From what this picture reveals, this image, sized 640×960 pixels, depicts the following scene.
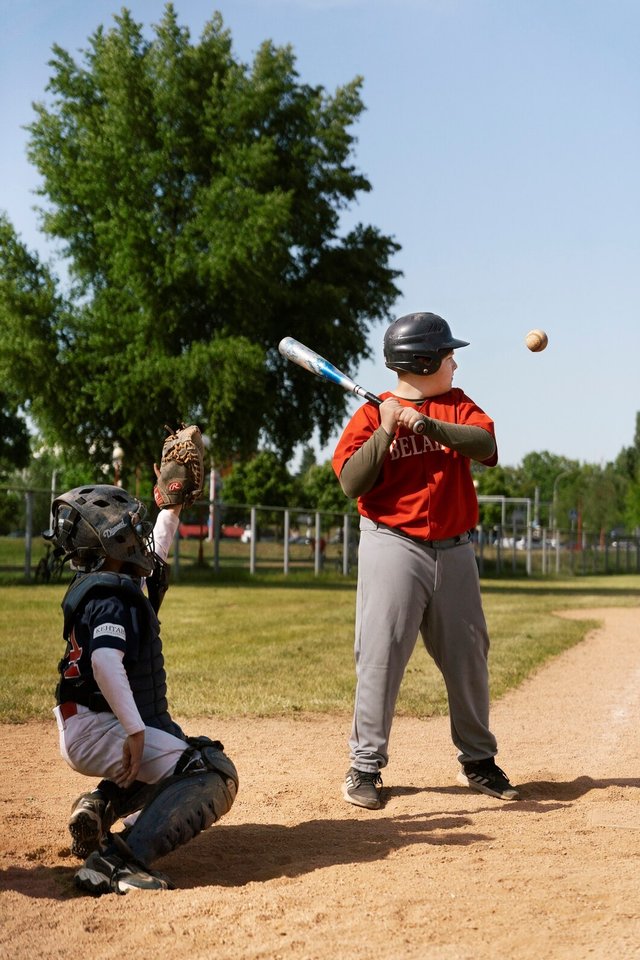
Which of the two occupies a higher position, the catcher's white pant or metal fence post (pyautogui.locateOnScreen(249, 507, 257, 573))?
metal fence post (pyautogui.locateOnScreen(249, 507, 257, 573))

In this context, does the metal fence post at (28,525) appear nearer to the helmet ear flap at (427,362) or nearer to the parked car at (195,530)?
the parked car at (195,530)

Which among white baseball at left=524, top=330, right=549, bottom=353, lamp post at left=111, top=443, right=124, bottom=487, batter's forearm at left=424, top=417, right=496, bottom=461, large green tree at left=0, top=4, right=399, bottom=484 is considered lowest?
batter's forearm at left=424, top=417, right=496, bottom=461

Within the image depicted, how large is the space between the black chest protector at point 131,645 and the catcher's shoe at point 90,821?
1.05ft

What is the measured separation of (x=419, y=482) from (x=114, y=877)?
226 centimetres

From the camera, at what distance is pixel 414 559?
201 inches

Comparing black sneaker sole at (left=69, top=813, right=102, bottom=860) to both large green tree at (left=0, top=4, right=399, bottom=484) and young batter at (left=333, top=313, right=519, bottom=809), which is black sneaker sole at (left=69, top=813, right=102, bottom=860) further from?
large green tree at (left=0, top=4, right=399, bottom=484)

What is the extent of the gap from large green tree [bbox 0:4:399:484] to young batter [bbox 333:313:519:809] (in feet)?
59.0

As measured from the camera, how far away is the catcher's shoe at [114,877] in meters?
3.70

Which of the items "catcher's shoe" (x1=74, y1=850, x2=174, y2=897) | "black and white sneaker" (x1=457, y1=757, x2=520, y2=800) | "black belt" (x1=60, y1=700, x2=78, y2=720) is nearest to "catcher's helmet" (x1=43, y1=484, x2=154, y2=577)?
"black belt" (x1=60, y1=700, x2=78, y2=720)

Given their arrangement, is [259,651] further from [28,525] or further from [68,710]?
[28,525]

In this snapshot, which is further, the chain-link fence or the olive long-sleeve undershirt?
the chain-link fence

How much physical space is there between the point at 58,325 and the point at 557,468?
110 m

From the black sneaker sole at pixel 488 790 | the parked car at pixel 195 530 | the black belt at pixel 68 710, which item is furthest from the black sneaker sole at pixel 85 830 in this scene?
the parked car at pixel 195 530

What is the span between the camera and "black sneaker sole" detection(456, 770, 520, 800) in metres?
5.19
